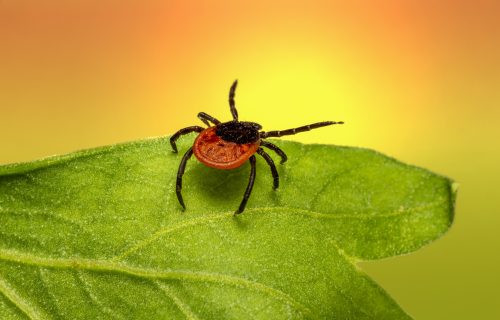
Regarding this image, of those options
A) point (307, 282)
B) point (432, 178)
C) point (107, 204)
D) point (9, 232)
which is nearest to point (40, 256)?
point (9, 232)

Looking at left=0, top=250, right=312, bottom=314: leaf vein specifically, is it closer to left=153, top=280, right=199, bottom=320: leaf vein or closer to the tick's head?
left=153, top=280, right=199, bottom=320: leaf vein

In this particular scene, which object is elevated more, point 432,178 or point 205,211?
point 432,178

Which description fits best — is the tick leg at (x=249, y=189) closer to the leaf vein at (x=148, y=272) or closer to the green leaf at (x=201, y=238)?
the green leaf at (x=201, y=238)

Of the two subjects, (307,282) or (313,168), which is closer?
(307,282)

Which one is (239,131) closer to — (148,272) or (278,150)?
(278,150)

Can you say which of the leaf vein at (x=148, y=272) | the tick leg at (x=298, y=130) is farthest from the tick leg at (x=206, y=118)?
the leaf vein at (x=148, y=272)

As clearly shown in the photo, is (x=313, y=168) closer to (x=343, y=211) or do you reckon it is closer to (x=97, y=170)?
(x=343, y=211)

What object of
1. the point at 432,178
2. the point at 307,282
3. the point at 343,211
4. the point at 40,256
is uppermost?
the point at 432,178
